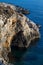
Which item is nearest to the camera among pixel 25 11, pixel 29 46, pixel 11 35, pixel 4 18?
pixel 4 18

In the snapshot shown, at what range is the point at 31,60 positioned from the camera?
44.6 meters

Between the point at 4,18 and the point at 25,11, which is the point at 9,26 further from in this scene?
the point at 25,11

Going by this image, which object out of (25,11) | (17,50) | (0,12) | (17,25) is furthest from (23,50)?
(25,11)

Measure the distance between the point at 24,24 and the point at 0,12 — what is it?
26.9ft

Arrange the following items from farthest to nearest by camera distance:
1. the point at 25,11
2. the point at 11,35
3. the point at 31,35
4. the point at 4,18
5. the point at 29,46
Result: the point at 25,11
the point at 31,35
the point at 29,46
the point at 11,35
the point at 4,18

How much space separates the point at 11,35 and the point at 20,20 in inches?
215

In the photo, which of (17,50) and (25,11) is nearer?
(17,50)

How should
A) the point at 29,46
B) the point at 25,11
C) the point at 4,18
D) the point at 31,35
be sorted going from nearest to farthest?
the point at 4,18, the point at 29,46, the point at 31,35, the point at 25,11

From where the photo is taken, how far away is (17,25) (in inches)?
1986

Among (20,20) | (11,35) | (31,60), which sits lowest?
(31,60)

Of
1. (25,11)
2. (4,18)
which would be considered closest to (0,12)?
(4,18)

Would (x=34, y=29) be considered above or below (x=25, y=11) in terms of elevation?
below

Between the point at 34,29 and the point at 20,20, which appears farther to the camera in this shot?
the point at 34,29

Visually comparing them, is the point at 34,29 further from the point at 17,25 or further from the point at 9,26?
the point at 9,26
